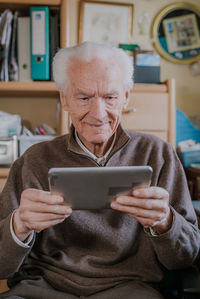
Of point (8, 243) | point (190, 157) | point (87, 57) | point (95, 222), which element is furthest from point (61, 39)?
point (8, 243)

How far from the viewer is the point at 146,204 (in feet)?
2.32

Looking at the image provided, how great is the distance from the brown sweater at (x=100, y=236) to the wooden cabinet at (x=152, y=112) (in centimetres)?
68

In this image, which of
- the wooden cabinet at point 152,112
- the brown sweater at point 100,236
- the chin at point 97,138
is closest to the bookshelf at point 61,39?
the wooden cabinet at point 152,112

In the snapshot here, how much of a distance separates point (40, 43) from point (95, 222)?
114 cm

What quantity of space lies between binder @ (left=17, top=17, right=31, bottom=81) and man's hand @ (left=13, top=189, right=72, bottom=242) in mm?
1170

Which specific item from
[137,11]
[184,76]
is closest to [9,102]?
[137,11]

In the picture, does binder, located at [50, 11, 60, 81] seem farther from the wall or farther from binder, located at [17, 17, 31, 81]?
the wall

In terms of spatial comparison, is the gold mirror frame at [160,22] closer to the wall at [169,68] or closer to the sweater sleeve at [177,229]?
the wall at [169,68]

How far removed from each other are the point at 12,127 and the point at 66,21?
0.65 meters

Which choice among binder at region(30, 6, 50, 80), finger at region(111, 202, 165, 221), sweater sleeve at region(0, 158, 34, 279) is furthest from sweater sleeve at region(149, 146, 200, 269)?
binder at region(30, 6, 50, 80)

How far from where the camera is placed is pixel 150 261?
93 centimetres

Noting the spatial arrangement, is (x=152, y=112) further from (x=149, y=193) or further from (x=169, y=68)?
(x=149, y=193)

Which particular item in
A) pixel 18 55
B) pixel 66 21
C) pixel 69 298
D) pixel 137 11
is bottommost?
pixel 69 298

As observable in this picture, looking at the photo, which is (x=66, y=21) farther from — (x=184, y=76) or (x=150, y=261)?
(x=150, y=261)
